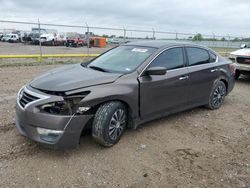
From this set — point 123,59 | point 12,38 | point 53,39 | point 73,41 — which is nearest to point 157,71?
point 123,59

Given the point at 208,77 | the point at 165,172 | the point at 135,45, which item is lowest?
the point at 165,172

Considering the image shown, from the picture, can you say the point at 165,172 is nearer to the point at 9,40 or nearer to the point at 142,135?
the point at 142,135

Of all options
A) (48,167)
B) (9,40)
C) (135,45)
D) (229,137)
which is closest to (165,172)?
(48,167)

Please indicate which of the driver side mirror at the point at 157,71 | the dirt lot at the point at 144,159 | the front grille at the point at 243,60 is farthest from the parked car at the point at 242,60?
the driver side mirror at the point at 157,71

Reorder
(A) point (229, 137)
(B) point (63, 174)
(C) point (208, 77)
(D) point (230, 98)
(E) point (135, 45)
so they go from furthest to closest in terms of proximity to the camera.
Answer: (D) point (230, 98)
(C) point (208, 77)
(E) point (135, 45)
(A) point (229, 137)
(B) point (63, 174)

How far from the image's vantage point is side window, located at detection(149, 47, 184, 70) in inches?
190

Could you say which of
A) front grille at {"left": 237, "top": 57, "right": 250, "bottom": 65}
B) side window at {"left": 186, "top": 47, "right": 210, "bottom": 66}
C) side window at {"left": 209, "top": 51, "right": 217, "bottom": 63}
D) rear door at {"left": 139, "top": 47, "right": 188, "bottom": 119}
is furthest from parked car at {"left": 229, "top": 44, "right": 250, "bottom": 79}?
rear door at {"left": 139, "top": 47, "right": 188, "bottom": 119}

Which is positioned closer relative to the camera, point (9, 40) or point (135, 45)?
point (135, 45)

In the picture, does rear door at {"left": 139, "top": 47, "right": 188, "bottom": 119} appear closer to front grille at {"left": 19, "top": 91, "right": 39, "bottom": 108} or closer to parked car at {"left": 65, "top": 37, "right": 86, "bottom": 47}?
front grille at {"left": 19, "top": 91, "right": 39, "bottom": 108}

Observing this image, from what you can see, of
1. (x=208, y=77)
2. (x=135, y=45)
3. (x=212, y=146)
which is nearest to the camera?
(x=212, y=146)

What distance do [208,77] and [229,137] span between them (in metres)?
1.48

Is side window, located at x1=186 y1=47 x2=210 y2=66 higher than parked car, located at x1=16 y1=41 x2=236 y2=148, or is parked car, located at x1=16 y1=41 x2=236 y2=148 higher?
side window, located at x1=186 y1=47 x2=210 y2=66

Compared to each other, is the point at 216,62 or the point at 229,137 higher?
the point at 216,62

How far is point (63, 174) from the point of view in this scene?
135 inches
